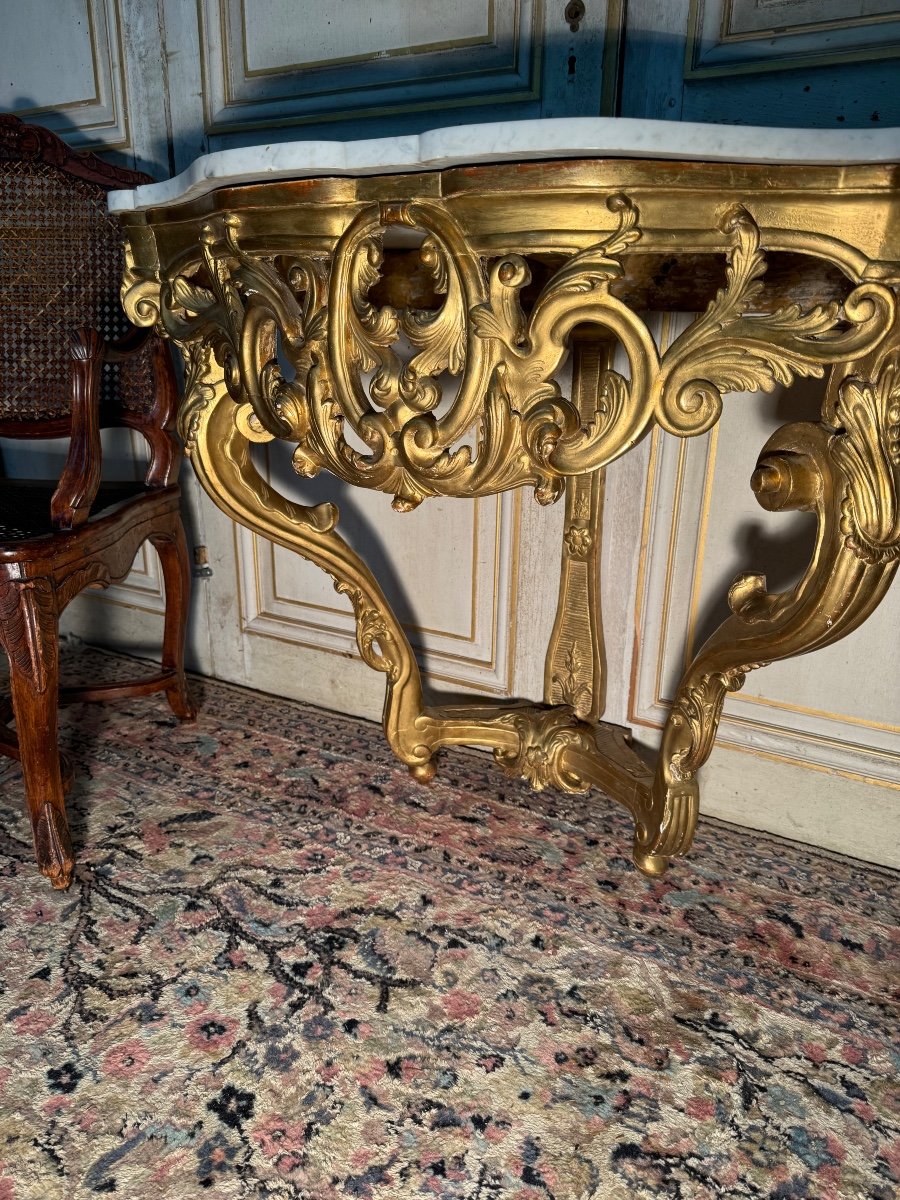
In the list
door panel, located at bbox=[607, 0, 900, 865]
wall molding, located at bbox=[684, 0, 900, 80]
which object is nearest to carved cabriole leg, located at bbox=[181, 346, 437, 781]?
door panel, located at bbox=[607, 0, 900, 865]

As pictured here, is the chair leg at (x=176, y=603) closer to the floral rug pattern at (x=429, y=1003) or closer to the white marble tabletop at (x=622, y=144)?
the floral rug pattern at (x=429, y=1003)

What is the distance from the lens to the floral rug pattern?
847 mm

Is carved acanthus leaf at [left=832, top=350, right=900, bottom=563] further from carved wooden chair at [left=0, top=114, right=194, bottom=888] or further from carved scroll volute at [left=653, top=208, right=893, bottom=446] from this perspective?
carved wooden chair at [left=0, top=114, right=194, bottom=888]

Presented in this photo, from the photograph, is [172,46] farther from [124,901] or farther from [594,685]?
[124,901]

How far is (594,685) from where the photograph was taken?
55.9 inches

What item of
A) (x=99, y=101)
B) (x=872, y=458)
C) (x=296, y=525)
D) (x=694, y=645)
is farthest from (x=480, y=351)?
(x=99, y=101)

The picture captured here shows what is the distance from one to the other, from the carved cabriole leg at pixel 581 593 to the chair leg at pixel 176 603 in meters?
0.66

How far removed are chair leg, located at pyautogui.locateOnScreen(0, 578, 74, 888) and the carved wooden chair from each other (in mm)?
17

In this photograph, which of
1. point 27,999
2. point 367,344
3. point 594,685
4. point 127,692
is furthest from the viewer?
point 127,692

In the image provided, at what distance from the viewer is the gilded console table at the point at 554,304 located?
735 millimetres

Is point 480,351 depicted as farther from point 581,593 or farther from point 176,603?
point 176,603

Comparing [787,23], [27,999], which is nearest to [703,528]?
[787,23]

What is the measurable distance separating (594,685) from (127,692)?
0.81 metres

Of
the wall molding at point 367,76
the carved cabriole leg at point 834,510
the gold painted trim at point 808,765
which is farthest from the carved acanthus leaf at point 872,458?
the wall molding at point 367,76
